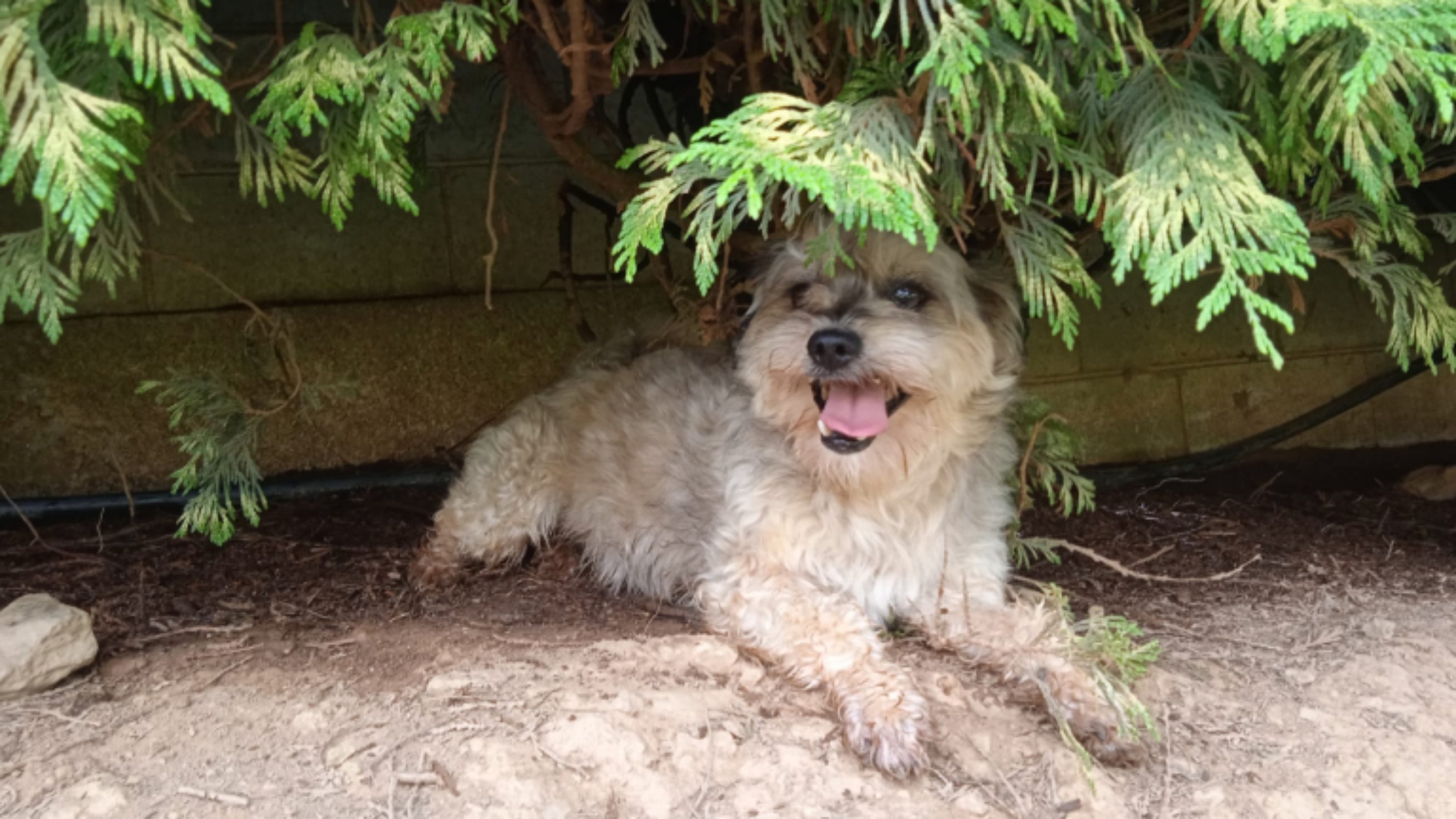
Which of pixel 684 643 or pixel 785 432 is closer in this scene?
pixel 684 643

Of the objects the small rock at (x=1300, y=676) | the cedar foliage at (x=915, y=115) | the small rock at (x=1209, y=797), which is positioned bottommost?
the small rock at (x=1209, y=797)

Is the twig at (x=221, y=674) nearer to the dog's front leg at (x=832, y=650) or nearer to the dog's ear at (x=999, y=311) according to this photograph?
the dog's front leg at (x=832, y=650)

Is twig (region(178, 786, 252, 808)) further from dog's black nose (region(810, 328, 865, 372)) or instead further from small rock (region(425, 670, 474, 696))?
dog's black nose (region(810, 328, 865, 372))

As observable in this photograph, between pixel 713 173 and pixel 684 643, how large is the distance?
1365 mm

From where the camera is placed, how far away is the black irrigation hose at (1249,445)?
5453mm

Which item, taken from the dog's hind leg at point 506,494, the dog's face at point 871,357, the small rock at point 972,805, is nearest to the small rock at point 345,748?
the small rock at point 972,805

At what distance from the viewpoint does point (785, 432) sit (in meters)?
3.36

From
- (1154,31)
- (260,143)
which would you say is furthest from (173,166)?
(1154,31)

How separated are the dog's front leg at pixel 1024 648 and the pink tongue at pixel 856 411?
1.76 ft

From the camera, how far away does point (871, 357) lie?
3035 millimetres

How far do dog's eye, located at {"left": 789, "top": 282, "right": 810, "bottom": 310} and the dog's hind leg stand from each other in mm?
1531

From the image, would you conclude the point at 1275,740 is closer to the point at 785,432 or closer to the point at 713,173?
the point at 785,432

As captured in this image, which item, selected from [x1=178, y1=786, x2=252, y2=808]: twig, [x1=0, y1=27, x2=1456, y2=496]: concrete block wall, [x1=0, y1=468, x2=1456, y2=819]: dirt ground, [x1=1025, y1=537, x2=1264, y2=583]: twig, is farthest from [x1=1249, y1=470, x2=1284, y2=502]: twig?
[x1=178, y1=786, x2=252, y2=808]: twig

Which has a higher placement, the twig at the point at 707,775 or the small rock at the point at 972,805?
the twig at the point at 707,775
